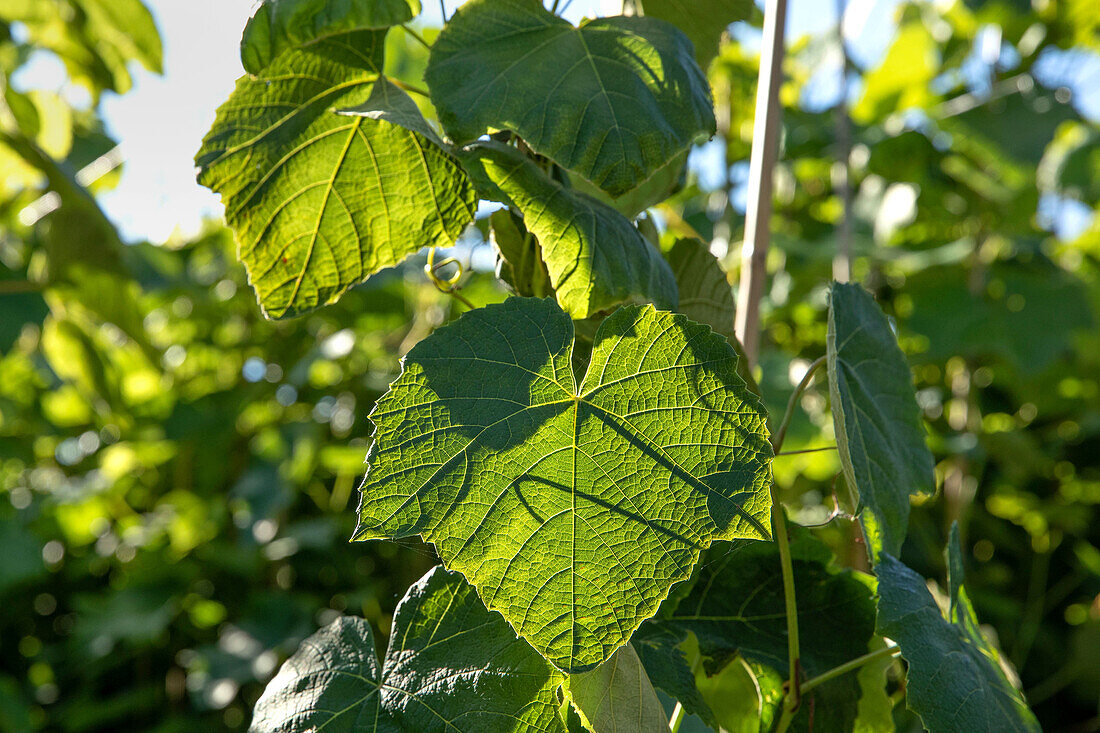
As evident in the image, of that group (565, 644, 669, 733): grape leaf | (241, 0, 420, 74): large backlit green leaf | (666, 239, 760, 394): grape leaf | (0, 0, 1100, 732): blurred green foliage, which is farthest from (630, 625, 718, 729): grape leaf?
(0, 0, 1100, 732): blurred green foliage

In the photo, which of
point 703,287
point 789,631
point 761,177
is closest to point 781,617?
point 789,631

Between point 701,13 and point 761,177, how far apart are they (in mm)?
128

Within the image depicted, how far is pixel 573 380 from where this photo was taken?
33cm

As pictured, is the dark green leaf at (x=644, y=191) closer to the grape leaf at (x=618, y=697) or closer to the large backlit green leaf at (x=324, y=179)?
the large backlit green leaf at (x=324, y=179)

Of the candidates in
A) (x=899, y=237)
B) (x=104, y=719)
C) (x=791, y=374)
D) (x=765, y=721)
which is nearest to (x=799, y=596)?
(x=765, y=721)

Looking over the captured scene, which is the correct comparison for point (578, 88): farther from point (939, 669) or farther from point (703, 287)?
point (939, 669)

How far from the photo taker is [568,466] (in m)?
0.32

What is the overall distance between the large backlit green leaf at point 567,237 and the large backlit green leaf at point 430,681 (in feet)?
0.50

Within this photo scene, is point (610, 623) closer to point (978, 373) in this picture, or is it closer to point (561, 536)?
point (561, 536)

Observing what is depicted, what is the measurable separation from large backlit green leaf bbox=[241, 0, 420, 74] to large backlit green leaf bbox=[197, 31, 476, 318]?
27mm

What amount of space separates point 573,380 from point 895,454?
21 cm

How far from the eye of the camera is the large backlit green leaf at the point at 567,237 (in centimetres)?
36

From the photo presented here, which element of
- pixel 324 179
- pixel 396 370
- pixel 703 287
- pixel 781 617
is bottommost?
pixel 396 370

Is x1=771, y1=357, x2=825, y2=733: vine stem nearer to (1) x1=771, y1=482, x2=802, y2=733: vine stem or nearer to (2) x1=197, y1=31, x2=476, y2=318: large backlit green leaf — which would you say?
(1) x1=771, y1=482, x2=802, y2=733: vine stem
